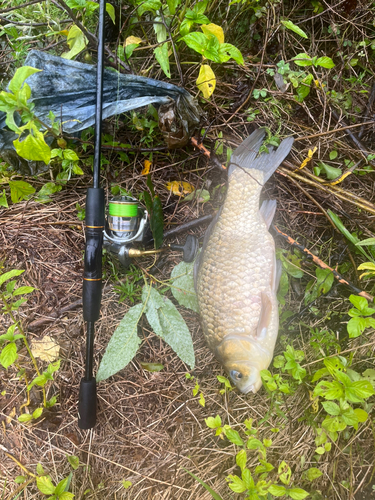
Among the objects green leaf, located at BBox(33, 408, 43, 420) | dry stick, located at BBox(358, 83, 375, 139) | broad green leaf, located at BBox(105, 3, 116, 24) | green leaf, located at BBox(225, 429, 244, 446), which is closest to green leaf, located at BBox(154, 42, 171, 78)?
broad green leaf, located at BBox(105, 3, 116, 24)

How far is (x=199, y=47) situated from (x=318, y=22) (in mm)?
915

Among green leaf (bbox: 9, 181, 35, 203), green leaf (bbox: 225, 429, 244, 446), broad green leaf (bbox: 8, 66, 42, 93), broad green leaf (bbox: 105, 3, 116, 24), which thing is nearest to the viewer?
broad green leaf (bbox: 8, 66, 42, 93)

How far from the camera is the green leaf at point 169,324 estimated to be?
187cm

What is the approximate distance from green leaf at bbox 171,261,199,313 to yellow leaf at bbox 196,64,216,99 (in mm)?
984

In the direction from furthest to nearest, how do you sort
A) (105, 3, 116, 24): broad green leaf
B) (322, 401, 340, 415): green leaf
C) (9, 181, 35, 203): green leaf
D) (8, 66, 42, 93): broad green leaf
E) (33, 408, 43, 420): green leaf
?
(9, 181, 35, 203): green leaf → (33, 408, 43, 420): green leaf → (105, 3, 116, 24): broad green leaf → (322, 401, 340, 415): green leaf → (8, 66, 42, 93): broad green leaf

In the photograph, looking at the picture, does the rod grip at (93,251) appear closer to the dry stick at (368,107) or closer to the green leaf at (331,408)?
the green leaf at (331,408)

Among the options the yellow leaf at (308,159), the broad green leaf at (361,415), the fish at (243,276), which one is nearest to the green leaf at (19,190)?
the fish at (243,276)

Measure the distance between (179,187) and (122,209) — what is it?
1.42 feet

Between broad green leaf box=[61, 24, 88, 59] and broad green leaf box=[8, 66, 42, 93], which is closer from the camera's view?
broad green leaf box=[8, 66, 42, 93]

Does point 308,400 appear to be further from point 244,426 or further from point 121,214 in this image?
point 121,214

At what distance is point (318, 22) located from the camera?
194cm

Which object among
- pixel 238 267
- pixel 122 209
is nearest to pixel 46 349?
pixel 122 209

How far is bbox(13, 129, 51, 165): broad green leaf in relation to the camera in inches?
54.5

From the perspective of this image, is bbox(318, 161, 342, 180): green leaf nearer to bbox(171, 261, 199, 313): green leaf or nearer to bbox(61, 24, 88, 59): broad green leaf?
bbox(171, 261, 199, 313): green leaf
